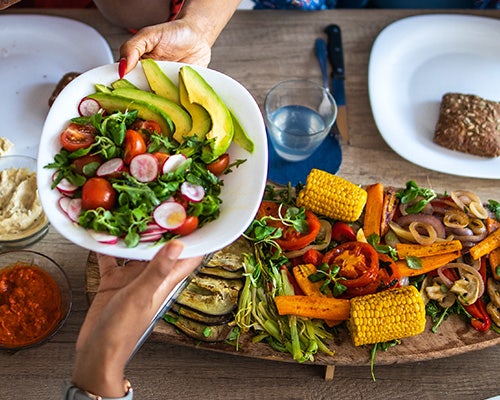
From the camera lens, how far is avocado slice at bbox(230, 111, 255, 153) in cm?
174

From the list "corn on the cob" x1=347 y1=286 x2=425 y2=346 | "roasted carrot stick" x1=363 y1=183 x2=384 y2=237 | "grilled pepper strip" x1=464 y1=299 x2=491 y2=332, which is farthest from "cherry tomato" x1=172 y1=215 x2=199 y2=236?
"grilled pepper strip" x1=464 y1=299 x2=491 y2=332

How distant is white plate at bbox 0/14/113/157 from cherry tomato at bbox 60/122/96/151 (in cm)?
79

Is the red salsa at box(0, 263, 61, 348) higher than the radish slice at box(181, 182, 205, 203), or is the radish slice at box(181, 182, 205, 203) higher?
the radish slice at box(181, 182, 205, 203)

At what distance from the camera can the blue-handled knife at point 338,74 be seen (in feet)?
8.46

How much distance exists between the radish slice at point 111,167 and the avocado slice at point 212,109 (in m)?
0.24

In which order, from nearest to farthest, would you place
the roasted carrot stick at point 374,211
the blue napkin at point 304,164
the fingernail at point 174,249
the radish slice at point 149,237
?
the fingernail at point 174,249 < the radish slice at point 149,237 < the roasted carrot stick at point 374,211 < the blue napkin at point 304,164

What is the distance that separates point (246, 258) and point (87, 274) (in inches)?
22.1

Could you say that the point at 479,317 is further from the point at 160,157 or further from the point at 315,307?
the point at 160,157

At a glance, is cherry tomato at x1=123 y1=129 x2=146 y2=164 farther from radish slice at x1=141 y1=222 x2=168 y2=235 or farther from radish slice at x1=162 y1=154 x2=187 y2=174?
radish slice at x1=141 y1=222 x2=168 y2=235

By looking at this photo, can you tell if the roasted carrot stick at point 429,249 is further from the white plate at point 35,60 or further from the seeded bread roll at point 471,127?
the white plate at point 35,60

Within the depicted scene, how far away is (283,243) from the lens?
2037 millimetres

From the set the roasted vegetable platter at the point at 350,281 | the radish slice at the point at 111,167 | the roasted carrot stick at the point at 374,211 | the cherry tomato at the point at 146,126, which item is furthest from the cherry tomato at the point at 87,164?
the roasted carrot stick at the point at 374,211

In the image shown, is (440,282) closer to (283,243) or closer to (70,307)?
(283,243)

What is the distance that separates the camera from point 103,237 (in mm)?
1500
